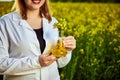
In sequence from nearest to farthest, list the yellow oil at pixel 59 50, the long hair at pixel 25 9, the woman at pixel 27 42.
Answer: the yellow oil at pixel 59 50 → the woman at pixel 27 42 → the long hair at pixel 25 9

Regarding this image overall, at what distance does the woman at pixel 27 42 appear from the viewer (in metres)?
3.05

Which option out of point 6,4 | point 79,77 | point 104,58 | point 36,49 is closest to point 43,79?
point 36,49

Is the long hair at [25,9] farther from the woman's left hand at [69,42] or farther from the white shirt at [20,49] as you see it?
the woman's left hand at [69,42]

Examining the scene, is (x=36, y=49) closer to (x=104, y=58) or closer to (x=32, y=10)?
(x=32, y=10)

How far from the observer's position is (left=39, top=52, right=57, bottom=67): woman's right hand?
2910 mm

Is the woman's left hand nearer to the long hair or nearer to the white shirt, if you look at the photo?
the white shirt

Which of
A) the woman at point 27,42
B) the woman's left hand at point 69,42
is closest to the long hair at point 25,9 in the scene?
the woman at point 27,42

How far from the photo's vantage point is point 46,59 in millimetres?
2924

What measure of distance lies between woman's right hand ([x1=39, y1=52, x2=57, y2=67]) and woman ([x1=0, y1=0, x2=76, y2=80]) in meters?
0.01

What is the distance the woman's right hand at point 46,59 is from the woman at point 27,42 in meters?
0.01

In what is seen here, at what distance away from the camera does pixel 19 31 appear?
3.11 m

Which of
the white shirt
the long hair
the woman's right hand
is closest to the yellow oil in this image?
the woman's right hand

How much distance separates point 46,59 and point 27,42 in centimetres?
24

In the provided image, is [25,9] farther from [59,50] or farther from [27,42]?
[59,50]
